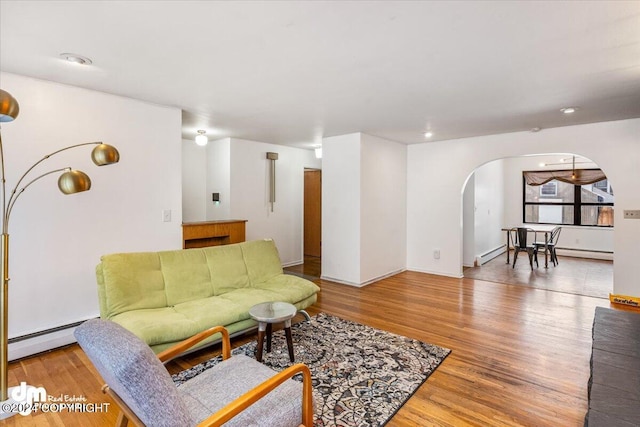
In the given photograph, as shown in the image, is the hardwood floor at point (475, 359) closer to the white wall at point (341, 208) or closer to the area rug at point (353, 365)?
the area rug at point (353, 365)

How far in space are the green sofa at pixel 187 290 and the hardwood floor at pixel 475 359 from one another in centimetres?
41

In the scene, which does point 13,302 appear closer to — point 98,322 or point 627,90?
point 98,322

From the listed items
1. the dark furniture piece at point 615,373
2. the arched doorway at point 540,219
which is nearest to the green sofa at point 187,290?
the dark furniture piece at point 615,373

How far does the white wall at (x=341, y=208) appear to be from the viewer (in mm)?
5070

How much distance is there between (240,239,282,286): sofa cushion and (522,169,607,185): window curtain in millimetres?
7607

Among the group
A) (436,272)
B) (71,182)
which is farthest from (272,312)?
(436,272)

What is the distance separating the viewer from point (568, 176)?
7828 millimetres

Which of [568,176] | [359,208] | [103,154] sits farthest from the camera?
[568,176]

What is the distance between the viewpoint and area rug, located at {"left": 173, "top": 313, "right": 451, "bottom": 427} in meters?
2.09

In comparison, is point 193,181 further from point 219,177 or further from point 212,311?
point 212,311

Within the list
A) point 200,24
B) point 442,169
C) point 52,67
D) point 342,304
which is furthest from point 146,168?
point 442,169

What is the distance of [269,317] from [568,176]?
8.53 m

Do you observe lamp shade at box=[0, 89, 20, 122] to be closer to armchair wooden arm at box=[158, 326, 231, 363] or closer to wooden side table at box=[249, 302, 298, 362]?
armchair wooden arm at box=[158, 326, 231, 363]

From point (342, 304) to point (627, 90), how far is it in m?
3.75
